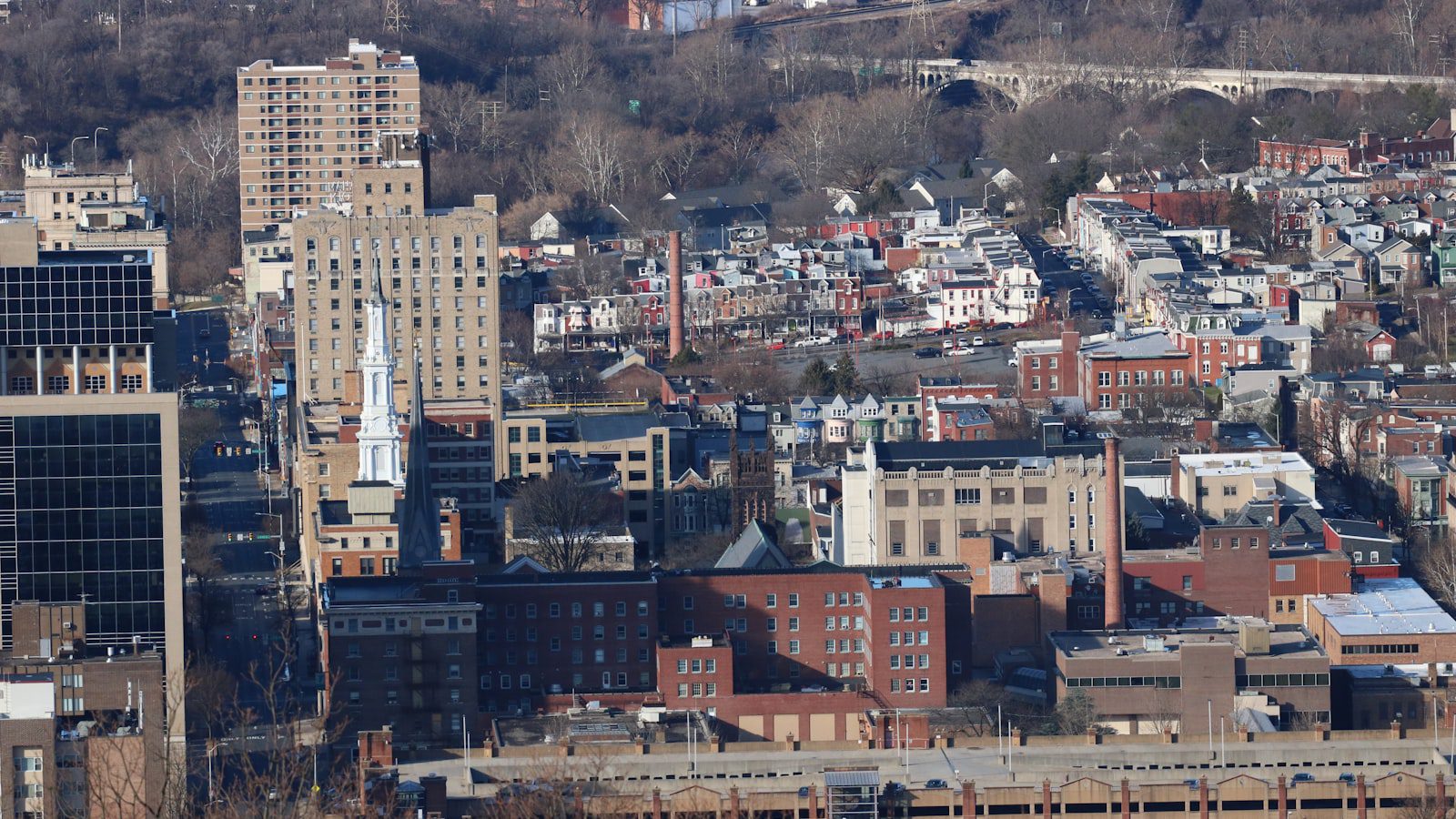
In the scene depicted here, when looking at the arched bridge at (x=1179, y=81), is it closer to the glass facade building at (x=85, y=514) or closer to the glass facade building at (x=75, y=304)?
the glass facade building at (x=75, y=304)

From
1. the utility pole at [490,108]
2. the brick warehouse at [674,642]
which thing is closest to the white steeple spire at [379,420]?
the brick warehouse at [674,642]

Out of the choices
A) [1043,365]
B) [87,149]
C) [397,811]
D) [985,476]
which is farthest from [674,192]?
[397,811]

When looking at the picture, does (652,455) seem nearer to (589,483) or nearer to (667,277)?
(589,483)

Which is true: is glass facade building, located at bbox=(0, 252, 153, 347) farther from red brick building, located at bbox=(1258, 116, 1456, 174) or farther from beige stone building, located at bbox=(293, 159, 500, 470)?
red brick building, located at bbox=(1258, 116, 1456, 174)

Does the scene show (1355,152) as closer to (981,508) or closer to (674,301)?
(674,301)

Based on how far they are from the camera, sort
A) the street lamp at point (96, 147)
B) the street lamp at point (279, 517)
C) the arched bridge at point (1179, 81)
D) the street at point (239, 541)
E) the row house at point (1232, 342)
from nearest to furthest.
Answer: the street at point (239, 541)
the street lamp at point (279, 517)
the row house at point (1232, 342)
the street lamp at point (96, 147)
the arched bridge at point (1179, 81)
